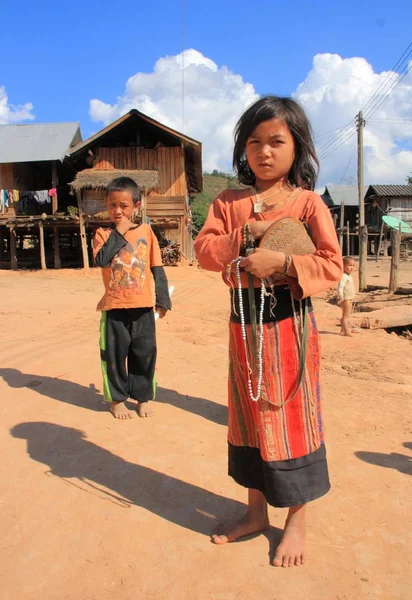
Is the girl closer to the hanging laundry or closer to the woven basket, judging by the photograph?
the woven basket

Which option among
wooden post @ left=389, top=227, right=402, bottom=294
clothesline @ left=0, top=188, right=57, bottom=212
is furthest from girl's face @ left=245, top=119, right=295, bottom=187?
clothesline @ left=0, top=188, right=57, bottom=212

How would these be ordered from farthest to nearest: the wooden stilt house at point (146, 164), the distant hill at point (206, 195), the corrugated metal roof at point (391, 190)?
1. the distant hill at point (206, 195)
2. the corrugated metal roof at point (391, 190)
3. the wooden stilt house at point (146, 164)

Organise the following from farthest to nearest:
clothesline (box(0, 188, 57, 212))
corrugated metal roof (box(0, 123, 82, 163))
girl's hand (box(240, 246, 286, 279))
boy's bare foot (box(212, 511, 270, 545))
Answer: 1. clothesline (box(0, 188, 57, 212))
2. corrugated metal roof (box(0, 123, 82, 163))
3. boy's bare foot (box(212, 511, 270, 545))
4. girl's hand (box(240, 246, 286, 279))

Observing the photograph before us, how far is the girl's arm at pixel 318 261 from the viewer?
169 centimetres

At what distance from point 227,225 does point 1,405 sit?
2.59 metres

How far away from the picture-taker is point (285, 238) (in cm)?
171

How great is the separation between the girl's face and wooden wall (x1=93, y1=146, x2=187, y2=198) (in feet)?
56.7

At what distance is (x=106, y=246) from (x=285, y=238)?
1.89 m

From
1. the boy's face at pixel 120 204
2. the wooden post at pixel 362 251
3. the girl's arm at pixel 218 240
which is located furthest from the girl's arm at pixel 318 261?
the wooden post at pixel 362 251

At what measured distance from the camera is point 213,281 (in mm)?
16844

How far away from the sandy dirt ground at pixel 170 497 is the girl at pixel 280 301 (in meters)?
0.24

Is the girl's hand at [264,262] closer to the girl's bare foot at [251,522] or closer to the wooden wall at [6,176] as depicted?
the girl's bare foot at [251,522]

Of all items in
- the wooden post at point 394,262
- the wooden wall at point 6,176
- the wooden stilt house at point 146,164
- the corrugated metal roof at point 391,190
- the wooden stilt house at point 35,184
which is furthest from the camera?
the corrugated metal roof at point 391,190

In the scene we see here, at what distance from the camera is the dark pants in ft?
11.4
